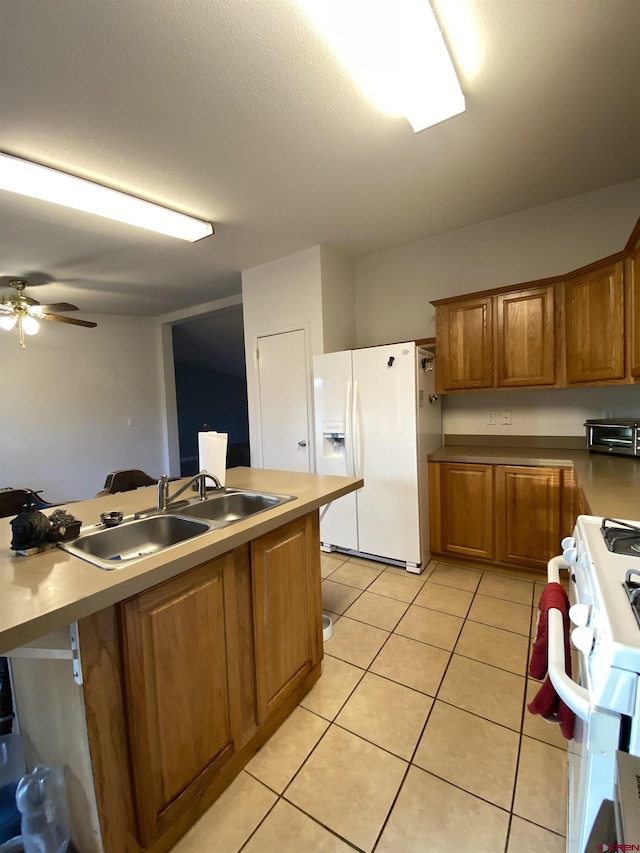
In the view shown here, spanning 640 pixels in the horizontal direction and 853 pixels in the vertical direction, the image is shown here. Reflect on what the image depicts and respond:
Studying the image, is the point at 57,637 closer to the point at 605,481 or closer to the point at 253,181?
the point at 605,481

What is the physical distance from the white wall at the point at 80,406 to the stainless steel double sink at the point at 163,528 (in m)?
3.94

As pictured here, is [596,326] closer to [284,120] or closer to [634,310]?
Result: [634,310]

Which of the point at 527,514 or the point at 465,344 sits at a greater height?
the point at 465,344

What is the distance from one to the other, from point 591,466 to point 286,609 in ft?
6.25

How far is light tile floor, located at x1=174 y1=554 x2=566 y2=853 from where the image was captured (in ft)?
3.68

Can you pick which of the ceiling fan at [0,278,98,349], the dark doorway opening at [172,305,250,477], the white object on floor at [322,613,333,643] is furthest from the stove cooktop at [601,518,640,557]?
the dark doorway opening at [172,305,250,477]

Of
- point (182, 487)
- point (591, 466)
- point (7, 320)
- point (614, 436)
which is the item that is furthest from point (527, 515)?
point (7, 320)

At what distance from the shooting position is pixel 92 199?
2.20 metres

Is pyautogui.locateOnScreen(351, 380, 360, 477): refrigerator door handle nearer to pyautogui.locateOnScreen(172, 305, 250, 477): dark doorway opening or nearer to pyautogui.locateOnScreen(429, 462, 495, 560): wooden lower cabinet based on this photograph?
pyautogui.locateOnScreen(429, 462, 495, 560): wooden lower cabinet

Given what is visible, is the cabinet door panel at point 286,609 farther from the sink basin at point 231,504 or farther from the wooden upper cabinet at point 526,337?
the wooden upper cabinet at point 526,337

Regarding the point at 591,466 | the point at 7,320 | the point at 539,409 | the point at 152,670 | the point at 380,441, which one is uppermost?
the point at 7,320

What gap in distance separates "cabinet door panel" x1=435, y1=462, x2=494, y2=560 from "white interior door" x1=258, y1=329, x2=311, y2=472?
125 centimetres

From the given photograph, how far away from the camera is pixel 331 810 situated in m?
1.20

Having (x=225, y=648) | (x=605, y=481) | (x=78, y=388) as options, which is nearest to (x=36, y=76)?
(x=225, y=648)
